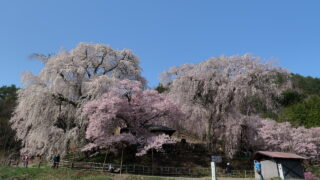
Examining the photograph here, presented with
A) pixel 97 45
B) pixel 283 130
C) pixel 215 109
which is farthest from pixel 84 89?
pixel 283 130

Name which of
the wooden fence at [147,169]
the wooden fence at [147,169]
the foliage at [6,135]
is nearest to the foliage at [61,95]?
the wooden fence at [147,169]

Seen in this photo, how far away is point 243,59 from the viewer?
28.4 metres

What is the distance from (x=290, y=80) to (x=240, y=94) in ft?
21.0

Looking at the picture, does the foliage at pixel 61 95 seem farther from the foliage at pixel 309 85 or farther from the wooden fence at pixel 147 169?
the foliage at pixel 309 85

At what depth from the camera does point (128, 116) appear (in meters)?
22.6

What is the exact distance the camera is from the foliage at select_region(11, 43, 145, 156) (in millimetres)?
23578

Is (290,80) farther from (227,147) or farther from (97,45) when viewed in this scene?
(97,45)

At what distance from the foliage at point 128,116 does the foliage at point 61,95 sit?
6.63 ft

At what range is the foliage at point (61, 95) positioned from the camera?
23.6 metres

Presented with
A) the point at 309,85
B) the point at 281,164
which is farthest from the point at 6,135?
the point at 309,85

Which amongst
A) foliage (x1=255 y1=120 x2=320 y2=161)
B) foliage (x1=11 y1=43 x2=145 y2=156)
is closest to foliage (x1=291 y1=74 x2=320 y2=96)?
foliage (x1=255 y1=120 x2=320 y2=161)

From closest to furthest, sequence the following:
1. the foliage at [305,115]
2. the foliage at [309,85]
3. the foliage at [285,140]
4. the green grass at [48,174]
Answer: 1. the green grass at [48,174]
2. the foliage at [285,140]
3. the foliage at [305,115]
4. the foliage at [309,85]

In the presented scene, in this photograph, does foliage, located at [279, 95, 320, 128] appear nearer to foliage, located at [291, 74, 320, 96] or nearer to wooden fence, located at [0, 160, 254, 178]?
foliage, located at [291, 74, 320, 96]

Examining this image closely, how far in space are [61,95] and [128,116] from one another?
7.42m
